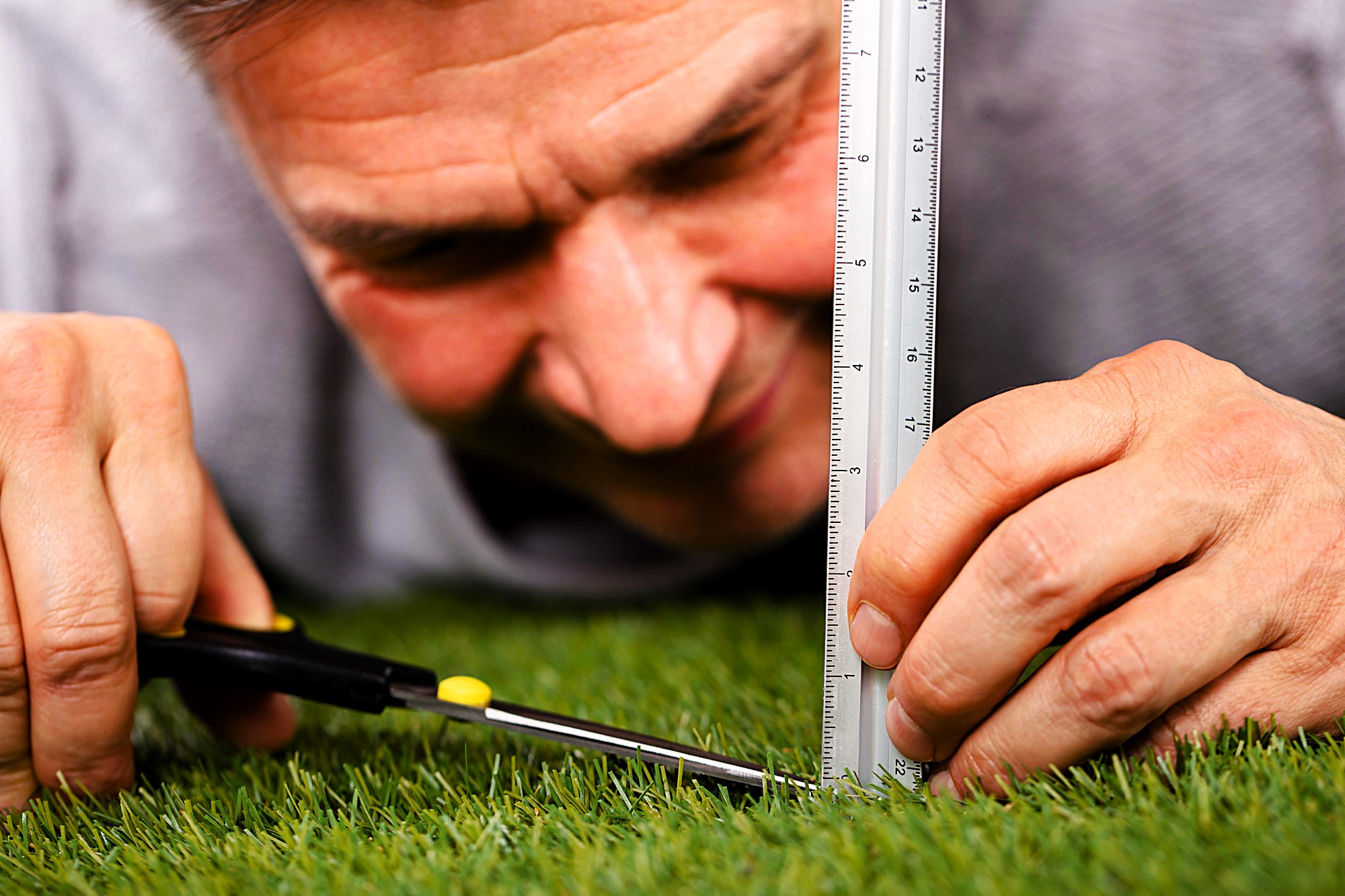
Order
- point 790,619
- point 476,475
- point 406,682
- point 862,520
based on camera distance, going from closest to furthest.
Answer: point 862,520 < point 406,682 < point 790,619 < point 476,475

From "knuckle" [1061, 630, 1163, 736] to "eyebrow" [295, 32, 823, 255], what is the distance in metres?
0.58

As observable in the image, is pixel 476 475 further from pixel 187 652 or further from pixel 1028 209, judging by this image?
pixel 1028 209

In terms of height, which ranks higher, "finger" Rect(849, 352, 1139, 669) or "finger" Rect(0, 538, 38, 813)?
"finger" Rect(849, 352, 1139, 669)

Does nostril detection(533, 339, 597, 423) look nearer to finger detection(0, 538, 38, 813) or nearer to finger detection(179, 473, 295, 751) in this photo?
finger detection(179, 473, 295, 751)

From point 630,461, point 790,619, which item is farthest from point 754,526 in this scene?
point 630,461

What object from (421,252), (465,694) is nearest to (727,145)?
(421,252)

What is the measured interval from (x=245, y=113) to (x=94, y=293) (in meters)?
0.85

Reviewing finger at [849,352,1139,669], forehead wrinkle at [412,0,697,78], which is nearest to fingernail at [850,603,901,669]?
finger at [849,352,1139,669]

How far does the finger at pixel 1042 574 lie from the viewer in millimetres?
554

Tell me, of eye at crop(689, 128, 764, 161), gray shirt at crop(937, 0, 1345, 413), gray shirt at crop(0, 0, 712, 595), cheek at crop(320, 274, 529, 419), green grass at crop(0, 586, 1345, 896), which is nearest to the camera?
green grass at crop(0, 586, 1345, 896)

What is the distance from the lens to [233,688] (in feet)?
2.81

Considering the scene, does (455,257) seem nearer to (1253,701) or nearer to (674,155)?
(674,155)

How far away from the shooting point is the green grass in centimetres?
47

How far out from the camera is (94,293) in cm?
165
